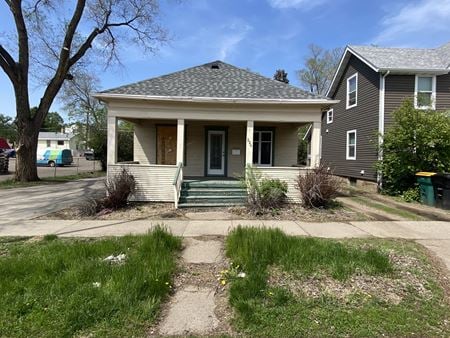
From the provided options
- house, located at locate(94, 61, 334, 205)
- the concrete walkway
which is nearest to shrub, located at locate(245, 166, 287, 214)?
house, located at locate(94, 61, 334, 205)

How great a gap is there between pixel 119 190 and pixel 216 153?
5.39 meters

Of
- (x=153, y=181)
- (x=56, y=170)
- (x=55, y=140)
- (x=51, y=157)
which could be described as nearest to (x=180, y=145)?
(x=153, y=181)

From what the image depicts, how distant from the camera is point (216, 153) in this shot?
546 inches

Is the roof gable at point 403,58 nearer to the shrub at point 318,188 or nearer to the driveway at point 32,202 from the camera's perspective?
the shrub at point 318,188

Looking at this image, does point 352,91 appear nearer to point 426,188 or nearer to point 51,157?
point 426,188

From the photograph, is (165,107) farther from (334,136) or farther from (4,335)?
(334,136)

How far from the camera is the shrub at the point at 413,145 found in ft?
39.2

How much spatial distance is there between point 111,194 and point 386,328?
800cm

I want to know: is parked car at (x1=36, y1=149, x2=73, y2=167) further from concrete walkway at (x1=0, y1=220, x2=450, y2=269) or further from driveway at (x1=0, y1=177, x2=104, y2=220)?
concrete walkway at (x1=0, y1=220, x2=450, y2=269)

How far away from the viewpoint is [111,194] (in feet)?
30.7

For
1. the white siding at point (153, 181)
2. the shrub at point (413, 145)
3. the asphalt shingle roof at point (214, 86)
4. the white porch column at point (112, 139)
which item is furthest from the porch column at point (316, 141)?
the white porch column at point (112, 139)

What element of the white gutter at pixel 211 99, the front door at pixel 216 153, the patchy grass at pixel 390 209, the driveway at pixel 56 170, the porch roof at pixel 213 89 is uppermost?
the porch roof at pixel 213 89

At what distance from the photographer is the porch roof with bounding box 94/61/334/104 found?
426 inches

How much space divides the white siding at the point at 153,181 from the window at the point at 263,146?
4.79 meters
